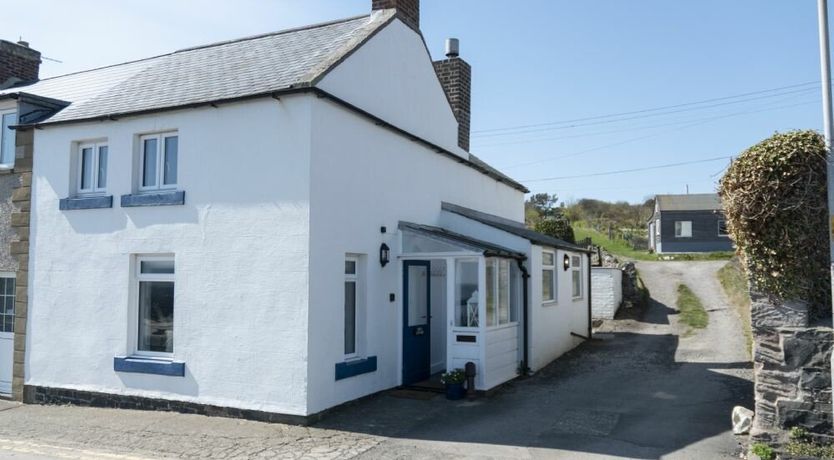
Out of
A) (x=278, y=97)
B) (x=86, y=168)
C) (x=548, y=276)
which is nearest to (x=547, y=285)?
(x=548, y=276)

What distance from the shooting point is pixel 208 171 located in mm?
10742

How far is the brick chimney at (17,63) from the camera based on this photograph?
1647cm

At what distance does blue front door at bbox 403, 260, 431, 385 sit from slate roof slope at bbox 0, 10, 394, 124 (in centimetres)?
421

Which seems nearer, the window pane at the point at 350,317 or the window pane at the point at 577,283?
the window pane at the point at 350,317

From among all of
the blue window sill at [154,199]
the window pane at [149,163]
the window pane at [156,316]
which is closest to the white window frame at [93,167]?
the window pane at [149,163]

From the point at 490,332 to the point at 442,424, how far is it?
2.74 meters

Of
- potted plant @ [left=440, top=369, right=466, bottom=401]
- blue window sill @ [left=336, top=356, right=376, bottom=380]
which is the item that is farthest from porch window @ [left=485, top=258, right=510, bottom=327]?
blue window sill @ [left=336, top=356, right=376, bottom=380]

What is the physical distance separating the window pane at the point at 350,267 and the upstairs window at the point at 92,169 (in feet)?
15.8

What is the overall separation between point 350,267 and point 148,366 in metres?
3.78

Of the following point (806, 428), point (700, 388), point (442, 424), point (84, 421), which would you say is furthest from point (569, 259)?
point (84, 421)

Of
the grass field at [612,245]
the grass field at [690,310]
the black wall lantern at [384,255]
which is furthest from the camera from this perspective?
the grass field at [612,245]

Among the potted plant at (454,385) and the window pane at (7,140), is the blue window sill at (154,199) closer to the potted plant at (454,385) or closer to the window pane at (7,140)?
the window pane at (7,140)

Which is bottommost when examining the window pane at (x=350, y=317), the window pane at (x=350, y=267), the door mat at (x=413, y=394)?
the door mat at (x=413, y=394)

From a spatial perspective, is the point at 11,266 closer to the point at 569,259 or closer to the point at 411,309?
the point at 411,309
